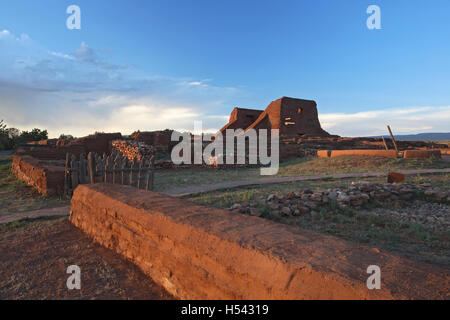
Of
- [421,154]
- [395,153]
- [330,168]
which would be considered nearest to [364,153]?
[395,153]

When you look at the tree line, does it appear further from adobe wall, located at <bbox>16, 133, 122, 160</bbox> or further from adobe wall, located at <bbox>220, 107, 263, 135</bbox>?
adobe wall, located at <bbox>220, 107, 263, 135</bbox>

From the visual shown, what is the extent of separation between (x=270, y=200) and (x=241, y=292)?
3.70m

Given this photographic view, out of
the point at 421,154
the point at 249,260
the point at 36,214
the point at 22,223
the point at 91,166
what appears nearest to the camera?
the point at 249,260

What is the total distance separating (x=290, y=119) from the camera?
2766cm

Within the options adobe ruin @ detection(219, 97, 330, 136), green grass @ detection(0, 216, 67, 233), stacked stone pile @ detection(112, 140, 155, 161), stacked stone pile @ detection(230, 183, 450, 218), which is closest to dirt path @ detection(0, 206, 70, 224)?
green grass @ detection(0, 216, 67, 233)

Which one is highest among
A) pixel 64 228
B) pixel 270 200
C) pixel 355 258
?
pixel 355 258

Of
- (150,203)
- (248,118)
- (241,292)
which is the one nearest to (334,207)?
(150,203)

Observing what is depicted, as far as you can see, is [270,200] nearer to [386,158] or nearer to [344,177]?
[344,177]

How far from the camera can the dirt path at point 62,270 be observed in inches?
102

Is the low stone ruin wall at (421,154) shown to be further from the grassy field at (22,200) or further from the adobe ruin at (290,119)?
the adobe ruin at (290,119)

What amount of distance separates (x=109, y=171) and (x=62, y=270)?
3.64m

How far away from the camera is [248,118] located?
→ 3122 centimetres

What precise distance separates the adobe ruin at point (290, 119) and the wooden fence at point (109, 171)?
21.7 metres

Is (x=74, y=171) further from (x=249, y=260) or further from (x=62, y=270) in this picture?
(x=249, y=260)
